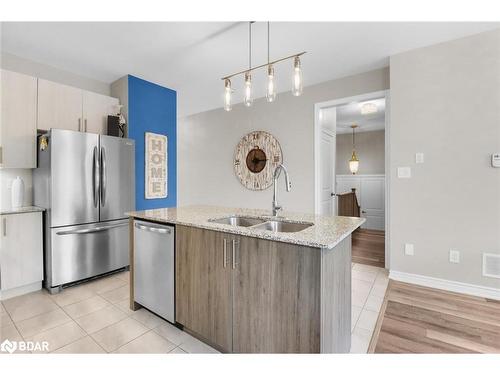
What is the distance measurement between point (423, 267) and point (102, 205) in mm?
3723

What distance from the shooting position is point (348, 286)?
61.4 inches

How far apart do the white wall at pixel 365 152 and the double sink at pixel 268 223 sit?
5419 millimetres

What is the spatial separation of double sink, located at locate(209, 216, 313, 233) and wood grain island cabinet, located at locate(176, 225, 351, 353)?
0.26 meters

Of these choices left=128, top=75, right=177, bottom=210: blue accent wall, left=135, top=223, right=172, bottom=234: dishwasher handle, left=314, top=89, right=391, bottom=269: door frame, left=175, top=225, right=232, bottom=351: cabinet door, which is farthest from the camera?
left=128, top=75, right=177, bottom=210: blue accent wall

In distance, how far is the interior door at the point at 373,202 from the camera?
583 centimetres

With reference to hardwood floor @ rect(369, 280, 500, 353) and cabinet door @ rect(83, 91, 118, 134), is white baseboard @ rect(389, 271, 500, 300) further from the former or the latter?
cabinet door @ rect(83, 91, 118, 134)

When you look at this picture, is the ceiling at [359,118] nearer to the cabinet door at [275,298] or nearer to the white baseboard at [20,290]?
the cabinet door at [275,298]

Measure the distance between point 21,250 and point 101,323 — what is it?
1.26m

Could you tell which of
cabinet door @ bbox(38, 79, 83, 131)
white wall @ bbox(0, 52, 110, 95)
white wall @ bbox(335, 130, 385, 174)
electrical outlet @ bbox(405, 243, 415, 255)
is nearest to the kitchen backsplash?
cabinet door @ bbox(38, 79, 83, 131)

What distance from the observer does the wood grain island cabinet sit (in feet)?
3.83

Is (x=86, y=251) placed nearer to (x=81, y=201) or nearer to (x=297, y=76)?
(x=81, y=201)

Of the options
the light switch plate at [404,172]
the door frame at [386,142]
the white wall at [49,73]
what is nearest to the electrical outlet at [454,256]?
the door frame at [386,142]

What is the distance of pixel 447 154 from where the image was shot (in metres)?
2.50

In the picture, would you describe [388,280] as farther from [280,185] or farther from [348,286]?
[280,185]
